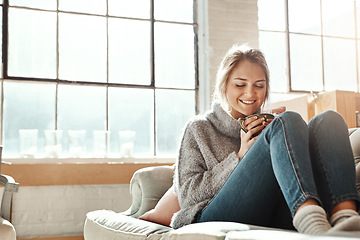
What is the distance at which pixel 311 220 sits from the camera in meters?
1.11

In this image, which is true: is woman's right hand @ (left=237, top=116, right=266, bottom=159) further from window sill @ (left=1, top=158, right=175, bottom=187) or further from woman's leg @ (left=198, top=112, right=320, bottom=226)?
window sill @ (left=1, top=158, right=175, bottom=187)

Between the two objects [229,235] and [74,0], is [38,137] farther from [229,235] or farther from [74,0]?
[229,235]

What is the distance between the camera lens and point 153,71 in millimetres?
3857

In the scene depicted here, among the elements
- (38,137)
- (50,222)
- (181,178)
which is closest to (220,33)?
(38,137)

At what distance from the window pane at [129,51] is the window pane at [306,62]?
1487 mm

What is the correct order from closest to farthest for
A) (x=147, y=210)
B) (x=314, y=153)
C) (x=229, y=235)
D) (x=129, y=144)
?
(x=229, y=235)
(x=314, y=153)
(x=147, y=210)
(x=129, y=144)

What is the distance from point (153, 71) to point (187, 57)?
0.38 metres

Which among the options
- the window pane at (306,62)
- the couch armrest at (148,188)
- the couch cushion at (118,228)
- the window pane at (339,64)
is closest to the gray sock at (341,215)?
the couch cushion at (118,228)

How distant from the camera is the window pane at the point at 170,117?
3.82m

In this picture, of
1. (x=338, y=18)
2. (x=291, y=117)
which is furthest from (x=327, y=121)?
(x=338, y=18)

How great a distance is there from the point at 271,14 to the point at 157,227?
10.5ft

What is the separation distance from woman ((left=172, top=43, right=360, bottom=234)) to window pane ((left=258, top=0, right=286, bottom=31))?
7.77 feet

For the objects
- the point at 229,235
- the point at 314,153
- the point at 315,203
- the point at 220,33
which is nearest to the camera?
the point at 229,235

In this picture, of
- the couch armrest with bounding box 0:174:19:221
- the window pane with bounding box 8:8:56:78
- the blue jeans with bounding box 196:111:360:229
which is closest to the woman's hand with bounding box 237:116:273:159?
the blue jeans with bounding box 196:111:360:229
